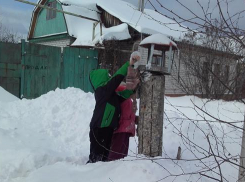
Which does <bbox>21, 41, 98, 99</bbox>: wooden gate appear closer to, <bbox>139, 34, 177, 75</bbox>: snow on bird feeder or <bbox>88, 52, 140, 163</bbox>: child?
<bbox>88, 52, 140, 163</bbox>: child

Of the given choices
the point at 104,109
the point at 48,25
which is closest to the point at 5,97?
the point at 104,109

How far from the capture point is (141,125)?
9.58ft

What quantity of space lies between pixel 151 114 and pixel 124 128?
55 centimetres

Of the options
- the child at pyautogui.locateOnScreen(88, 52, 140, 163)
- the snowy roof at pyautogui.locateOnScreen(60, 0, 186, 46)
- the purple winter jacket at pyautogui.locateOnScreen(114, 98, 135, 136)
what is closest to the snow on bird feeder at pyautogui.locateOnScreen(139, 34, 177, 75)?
the child at pyautogui.locateOnScreen(88, 52, 140, 163)

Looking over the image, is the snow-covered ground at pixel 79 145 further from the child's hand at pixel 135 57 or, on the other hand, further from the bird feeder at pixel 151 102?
the child's hand at pixel 135 57

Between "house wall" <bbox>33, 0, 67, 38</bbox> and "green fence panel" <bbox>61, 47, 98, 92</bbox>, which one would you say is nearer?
"green fence panel" <bbox>61, 47, 98, 92</bbox>

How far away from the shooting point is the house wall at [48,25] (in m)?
13.9

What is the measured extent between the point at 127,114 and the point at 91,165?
760 millimetres

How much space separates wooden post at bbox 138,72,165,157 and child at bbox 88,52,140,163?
305 millimetres

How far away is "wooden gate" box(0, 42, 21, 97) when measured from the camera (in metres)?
8.40

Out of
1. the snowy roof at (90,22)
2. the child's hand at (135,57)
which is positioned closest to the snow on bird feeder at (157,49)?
the child's hand at (135,57)

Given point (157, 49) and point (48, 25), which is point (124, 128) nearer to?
point (157, 49)

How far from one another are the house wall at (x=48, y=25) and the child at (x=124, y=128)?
1109cm

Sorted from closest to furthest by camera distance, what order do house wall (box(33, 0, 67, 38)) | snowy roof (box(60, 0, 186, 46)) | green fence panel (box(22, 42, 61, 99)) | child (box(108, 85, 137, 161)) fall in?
child (box(108, 85, 137, 161)) < green fence panel (box(22, 42, 61, 99)) < snowy roof (box(60, 0, 186, 46)) < house wall (box(33, 0, 67, 38))
